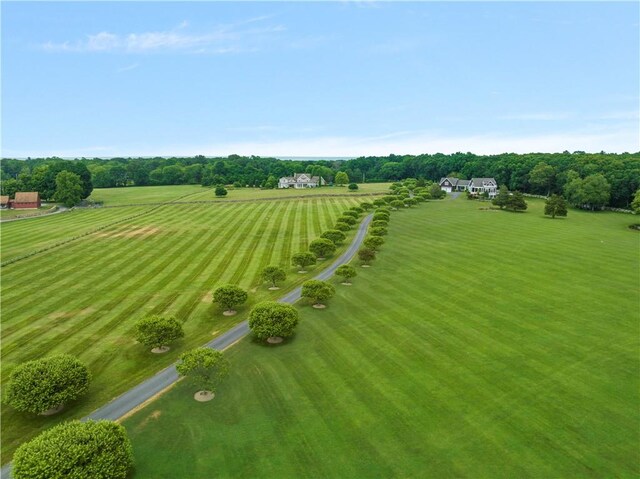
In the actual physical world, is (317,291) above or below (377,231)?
below

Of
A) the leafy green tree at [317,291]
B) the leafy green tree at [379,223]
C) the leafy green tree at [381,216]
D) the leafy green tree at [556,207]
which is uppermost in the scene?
the leafy green tree at [556,207]

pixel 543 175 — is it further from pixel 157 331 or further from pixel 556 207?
pixel 157 331

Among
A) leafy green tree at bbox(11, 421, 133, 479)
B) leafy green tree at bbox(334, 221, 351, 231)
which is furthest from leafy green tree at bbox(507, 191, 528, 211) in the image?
leafy green tree at bbox(11, 421, 133, 479)

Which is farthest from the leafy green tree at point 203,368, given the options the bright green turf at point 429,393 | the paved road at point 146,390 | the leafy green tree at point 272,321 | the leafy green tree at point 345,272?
the leafy green tree at point 345,272

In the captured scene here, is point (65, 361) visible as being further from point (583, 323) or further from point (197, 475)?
point (583, 323)

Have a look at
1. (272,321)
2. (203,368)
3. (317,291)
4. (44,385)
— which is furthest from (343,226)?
(44,385)

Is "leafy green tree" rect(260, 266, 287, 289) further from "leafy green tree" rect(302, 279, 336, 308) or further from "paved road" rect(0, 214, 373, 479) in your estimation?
"paved road" rect(0, 214, 373, 479)

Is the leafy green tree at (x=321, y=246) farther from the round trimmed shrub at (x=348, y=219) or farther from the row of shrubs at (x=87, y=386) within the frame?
the round trimmed shrub at (x=348, y=219)
